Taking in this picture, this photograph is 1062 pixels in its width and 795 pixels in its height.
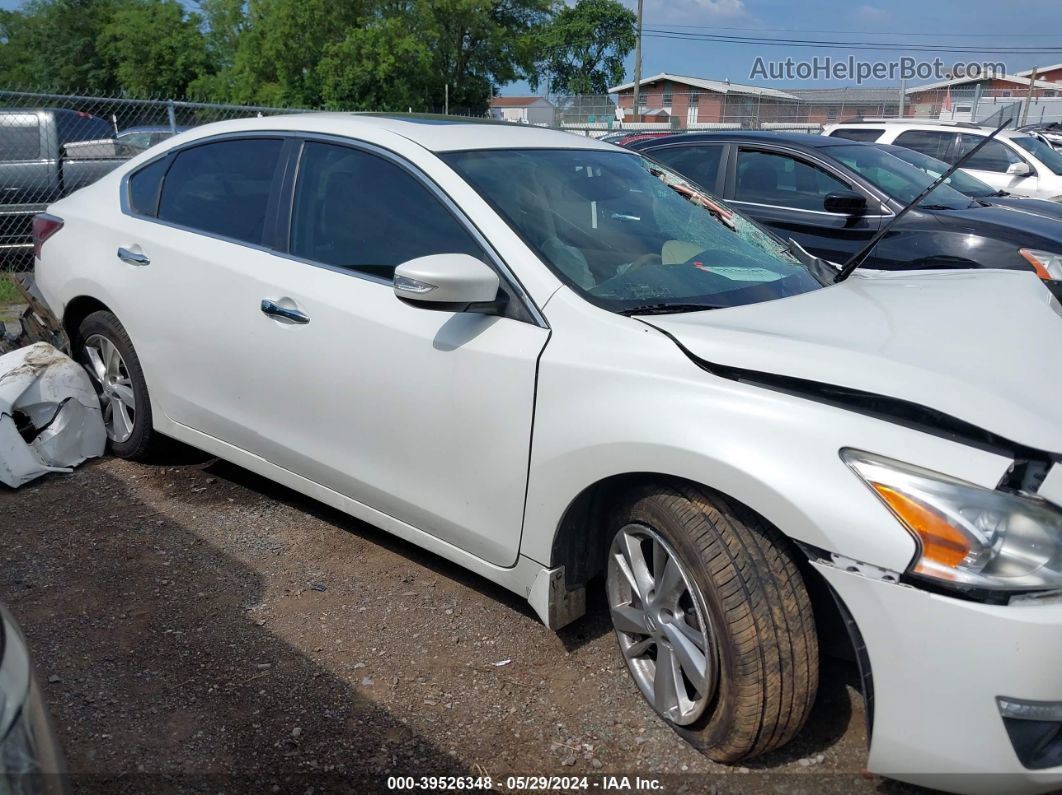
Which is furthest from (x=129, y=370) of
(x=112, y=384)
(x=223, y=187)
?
(x=223, y=187)

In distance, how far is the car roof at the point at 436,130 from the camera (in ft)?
10.8

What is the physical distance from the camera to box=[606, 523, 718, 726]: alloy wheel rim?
2.40 m

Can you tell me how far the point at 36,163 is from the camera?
9391mm

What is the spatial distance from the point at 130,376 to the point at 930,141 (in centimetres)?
1098

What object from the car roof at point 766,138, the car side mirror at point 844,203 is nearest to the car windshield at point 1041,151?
the car roof at point 766,138

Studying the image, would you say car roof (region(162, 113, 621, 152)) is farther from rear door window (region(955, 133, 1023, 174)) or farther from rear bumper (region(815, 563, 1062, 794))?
rear door window (region(955, 133, 1023, 174))

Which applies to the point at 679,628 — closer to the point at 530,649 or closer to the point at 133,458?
the point at 530,649

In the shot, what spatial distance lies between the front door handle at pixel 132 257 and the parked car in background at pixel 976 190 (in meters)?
5.91

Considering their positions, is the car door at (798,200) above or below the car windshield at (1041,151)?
below

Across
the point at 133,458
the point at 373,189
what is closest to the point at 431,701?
the point at 373,189

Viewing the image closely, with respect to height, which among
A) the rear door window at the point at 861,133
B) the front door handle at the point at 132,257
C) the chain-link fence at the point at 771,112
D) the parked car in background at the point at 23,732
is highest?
the chain-link fence at the point at 771,112

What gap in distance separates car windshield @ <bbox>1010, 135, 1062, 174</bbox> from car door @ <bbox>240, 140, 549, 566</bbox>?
13.2m

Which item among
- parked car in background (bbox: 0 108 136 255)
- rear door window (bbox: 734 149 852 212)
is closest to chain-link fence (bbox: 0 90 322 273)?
parked car in background (bbox: 0 108 136 255)

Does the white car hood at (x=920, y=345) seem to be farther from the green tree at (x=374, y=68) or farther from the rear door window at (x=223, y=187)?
the green tree at (x=374, y=68)
